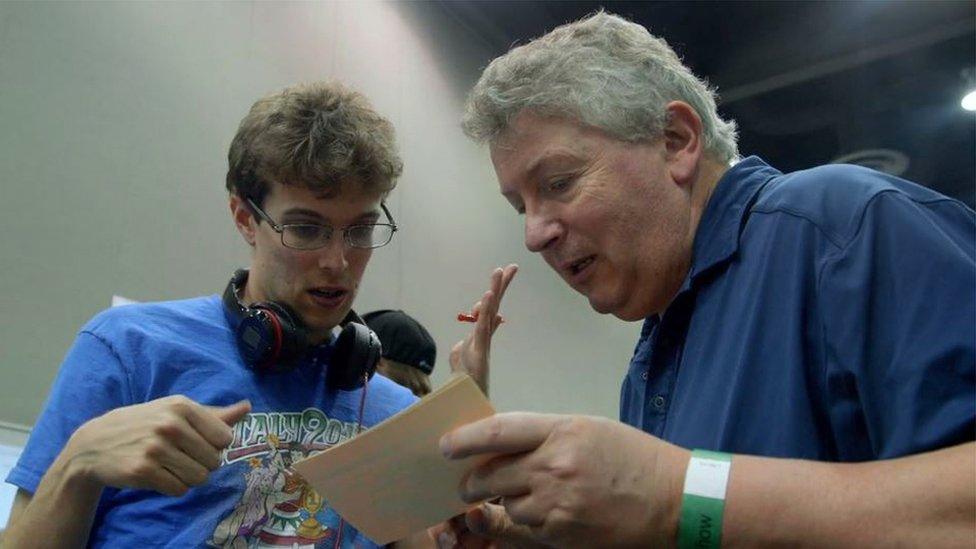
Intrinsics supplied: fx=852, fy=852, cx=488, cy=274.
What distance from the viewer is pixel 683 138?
121 centimetres

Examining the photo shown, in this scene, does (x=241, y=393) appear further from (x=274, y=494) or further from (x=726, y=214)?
(x=726, y=214)

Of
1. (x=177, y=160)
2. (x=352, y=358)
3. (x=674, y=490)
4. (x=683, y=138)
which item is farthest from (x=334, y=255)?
(x=177, y=160)

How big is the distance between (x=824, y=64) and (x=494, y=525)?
411cm

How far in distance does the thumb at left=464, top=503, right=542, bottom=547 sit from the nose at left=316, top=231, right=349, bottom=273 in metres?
0.51

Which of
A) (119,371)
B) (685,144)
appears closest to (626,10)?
(685,144)

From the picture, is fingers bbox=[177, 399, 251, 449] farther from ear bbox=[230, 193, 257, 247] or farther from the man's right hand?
ear bbox=[230, 193, 257, 247]

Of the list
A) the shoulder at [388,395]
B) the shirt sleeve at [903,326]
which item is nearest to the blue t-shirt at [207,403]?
the shoulder at [388,395]

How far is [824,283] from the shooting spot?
87 cm

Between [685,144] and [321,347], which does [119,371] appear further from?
[685,144]

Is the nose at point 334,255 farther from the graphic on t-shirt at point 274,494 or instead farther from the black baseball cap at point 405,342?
the black baseball cap at point 405,342

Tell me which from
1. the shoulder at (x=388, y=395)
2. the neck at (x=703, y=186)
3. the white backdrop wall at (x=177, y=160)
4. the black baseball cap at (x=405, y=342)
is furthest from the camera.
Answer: the black baseball cap at (x=405, y=342)

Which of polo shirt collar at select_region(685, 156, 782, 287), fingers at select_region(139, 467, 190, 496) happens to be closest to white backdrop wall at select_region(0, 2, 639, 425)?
fingers at select_region(139, 467, 190, 496)

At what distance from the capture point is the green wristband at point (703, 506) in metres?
0.76

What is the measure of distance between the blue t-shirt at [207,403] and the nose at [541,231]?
0.48 metres
